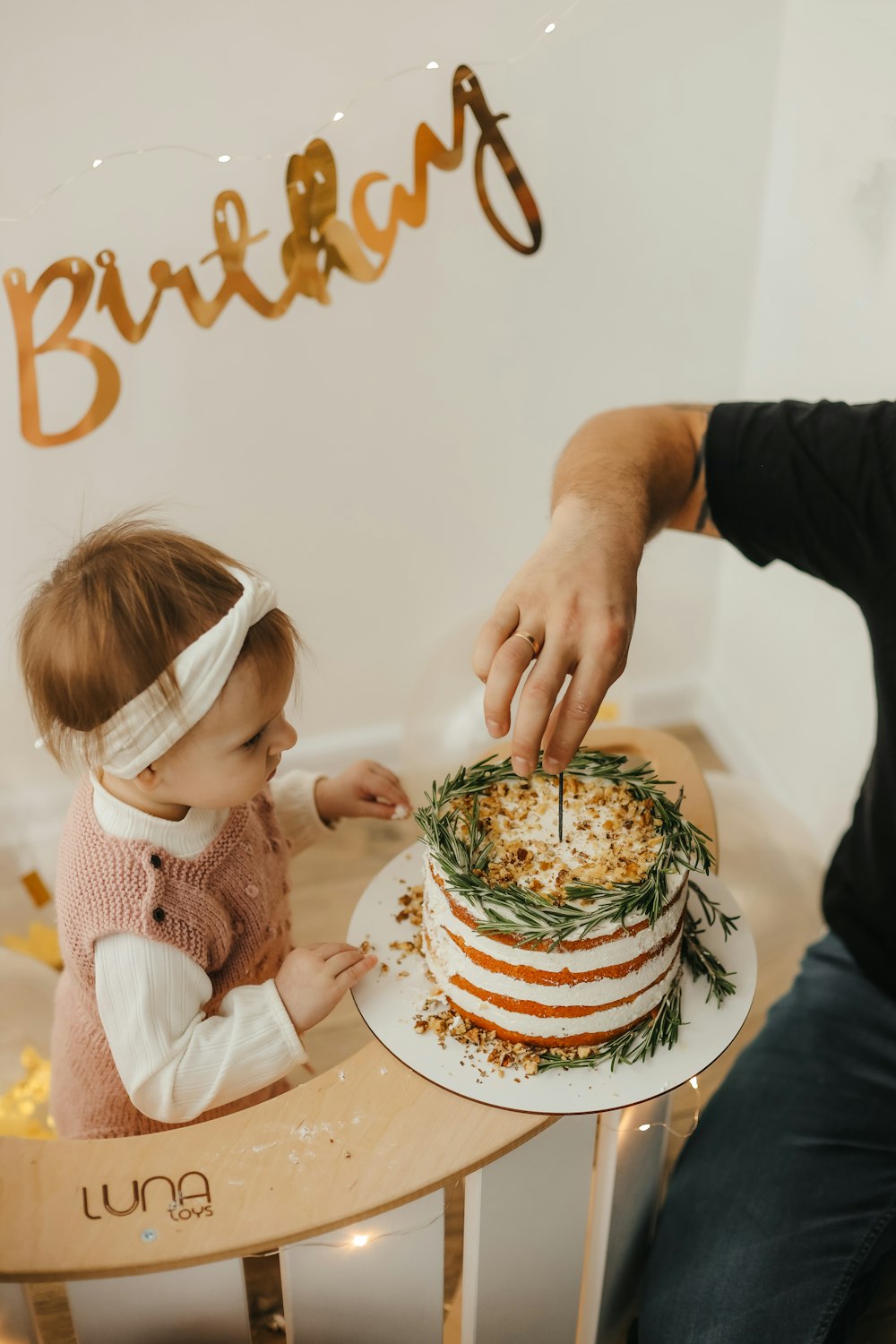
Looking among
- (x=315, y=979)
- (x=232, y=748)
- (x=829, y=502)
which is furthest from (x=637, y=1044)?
(x=829, y=502)

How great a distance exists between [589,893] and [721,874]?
65 cm

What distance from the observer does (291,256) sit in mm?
921

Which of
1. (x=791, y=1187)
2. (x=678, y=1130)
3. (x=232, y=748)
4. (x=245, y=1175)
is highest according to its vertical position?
(x=232, y=748)

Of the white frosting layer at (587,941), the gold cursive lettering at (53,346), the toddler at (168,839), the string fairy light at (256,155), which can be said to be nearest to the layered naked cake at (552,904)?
the white frosting layer at (587,941)

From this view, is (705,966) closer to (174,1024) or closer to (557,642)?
(557,642)

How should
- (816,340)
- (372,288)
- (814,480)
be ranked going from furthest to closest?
(816,340) < (814,480) < (372,288)

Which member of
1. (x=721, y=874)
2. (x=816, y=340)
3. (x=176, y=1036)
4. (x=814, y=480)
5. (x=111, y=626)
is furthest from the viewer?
(x=816, y=340)

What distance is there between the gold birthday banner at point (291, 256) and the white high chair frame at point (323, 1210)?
1.74 ft

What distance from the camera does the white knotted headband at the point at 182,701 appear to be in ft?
2.14

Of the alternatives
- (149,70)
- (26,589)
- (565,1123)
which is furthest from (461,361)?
(565,1123)

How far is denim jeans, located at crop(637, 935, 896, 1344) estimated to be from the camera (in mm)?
1035

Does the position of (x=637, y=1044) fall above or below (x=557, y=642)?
below

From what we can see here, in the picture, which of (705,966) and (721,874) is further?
(721,874)

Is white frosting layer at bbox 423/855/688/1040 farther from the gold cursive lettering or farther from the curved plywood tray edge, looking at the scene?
the gold cursive lettering
